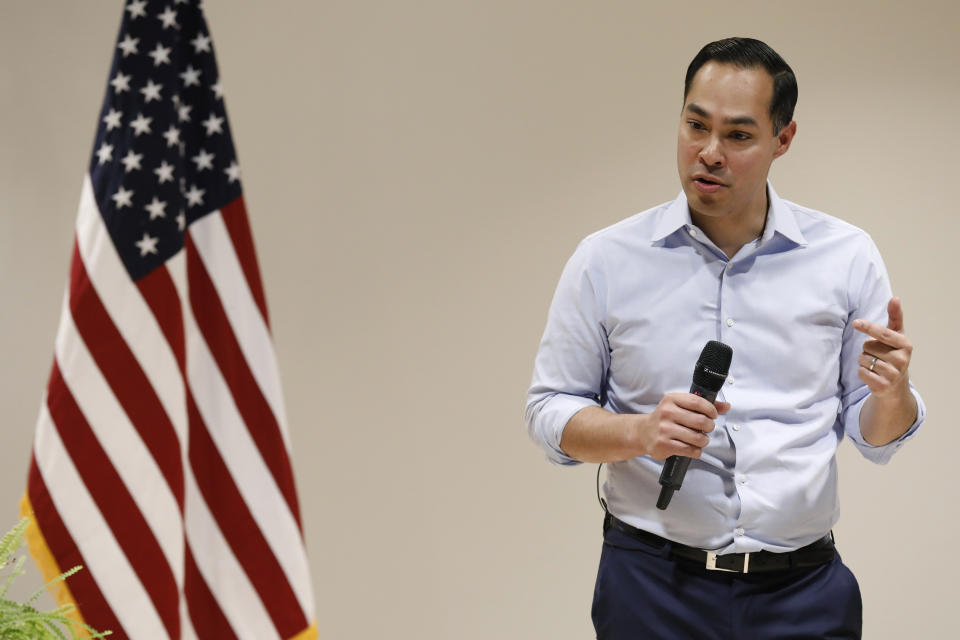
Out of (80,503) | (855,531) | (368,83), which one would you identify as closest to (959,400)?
(855,531)

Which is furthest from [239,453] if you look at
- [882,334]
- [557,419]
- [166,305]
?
[882,334]

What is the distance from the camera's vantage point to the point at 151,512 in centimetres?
192

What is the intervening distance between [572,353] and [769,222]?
1.53 feet

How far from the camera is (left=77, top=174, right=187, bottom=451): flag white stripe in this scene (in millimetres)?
1904

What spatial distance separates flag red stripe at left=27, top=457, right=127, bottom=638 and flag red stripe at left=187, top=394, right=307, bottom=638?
27cm

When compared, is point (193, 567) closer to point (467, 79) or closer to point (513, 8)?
point (467, 79)

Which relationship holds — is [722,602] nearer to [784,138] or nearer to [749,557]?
[749,557]

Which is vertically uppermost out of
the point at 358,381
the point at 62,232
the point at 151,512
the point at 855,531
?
the point at 62,232

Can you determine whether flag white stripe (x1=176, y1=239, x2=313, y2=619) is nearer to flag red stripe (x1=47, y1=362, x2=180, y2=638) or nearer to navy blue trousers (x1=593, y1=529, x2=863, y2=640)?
flag red stripe (x1=47, y1=362, x2=180, y2=638)

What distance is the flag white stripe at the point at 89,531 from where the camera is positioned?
1.86 m

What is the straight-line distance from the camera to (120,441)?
6.27ft

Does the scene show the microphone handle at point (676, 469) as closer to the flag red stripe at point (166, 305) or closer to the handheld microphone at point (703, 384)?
the handheld microphone at point (703, 384)

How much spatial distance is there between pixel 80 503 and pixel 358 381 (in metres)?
1.39

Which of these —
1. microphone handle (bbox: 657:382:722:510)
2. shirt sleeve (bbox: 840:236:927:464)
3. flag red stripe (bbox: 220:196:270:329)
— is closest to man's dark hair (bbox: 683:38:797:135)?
shirt sleeve (bbox: 840:236:927:464)
